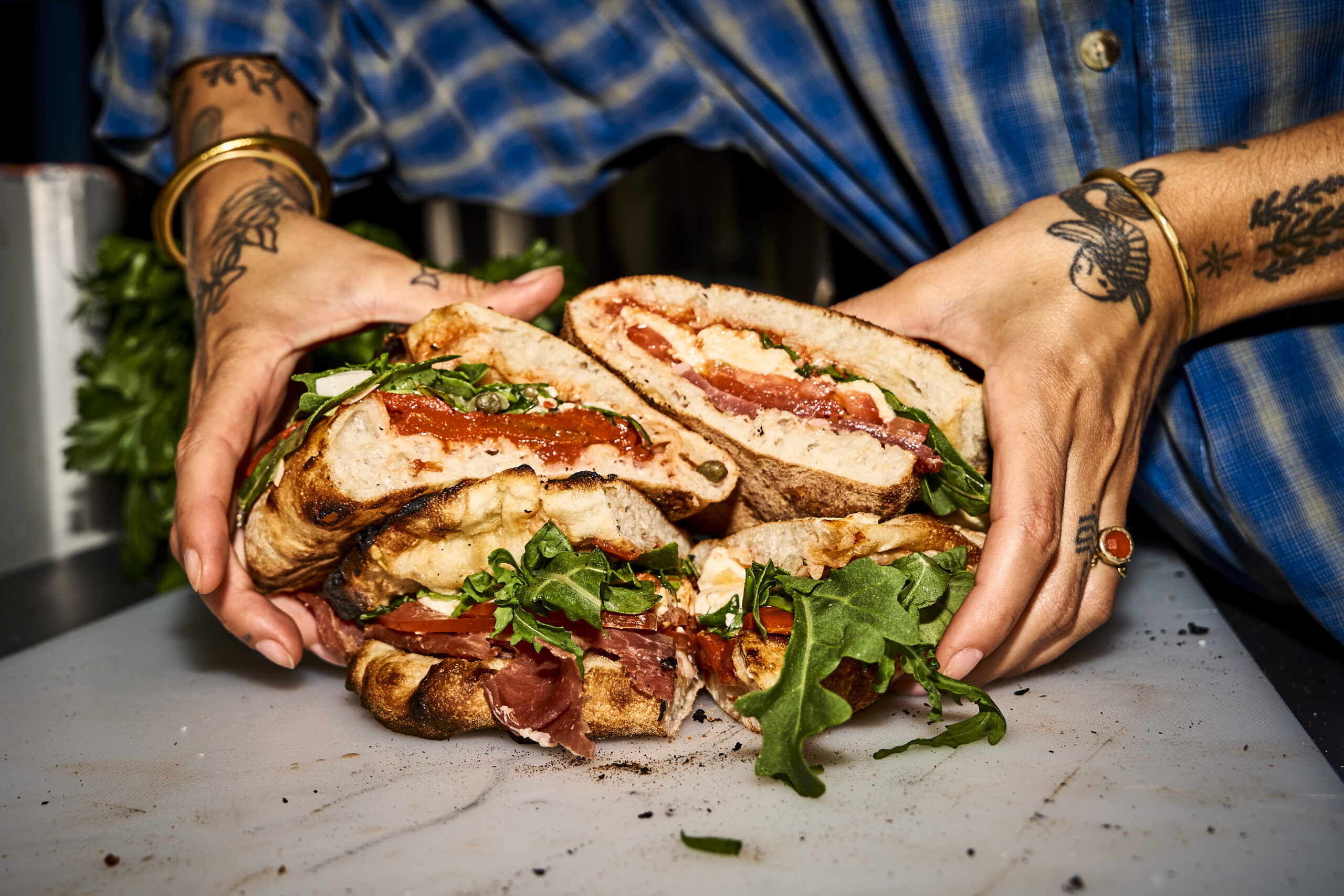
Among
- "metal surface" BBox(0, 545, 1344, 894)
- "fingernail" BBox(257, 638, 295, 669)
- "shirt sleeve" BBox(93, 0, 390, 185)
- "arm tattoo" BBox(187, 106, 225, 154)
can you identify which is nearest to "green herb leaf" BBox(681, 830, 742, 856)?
"metal surface" BBox(0, 545, 1344, 894)

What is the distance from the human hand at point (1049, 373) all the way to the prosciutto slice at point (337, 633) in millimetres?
1303

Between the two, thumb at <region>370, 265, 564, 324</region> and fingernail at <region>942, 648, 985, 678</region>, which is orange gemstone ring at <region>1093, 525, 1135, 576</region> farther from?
thumb at <region>370, 265, 564, 324</region>

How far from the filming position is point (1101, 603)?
6.57 feet

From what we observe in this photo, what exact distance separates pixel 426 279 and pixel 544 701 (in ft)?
3.54

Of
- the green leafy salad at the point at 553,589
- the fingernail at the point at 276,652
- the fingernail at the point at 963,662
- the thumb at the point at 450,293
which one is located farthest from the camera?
the thumb at the point at 450,293

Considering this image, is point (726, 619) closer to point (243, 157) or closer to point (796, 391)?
point (796, 391)

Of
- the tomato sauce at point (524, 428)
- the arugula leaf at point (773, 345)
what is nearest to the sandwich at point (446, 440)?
the tomato sauce at point (524, 428)

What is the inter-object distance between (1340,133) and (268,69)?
2996 millimetres

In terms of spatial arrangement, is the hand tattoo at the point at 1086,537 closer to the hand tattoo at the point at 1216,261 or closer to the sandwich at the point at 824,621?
the sandwich at the point at 824,621

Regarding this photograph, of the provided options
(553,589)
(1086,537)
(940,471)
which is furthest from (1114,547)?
(553,589)

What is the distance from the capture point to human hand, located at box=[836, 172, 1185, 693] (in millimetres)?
1713

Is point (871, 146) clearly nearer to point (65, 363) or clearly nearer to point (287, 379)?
point (287, 379)

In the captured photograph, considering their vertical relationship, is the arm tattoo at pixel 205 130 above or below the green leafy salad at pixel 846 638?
above

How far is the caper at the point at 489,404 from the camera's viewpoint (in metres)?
2.04
